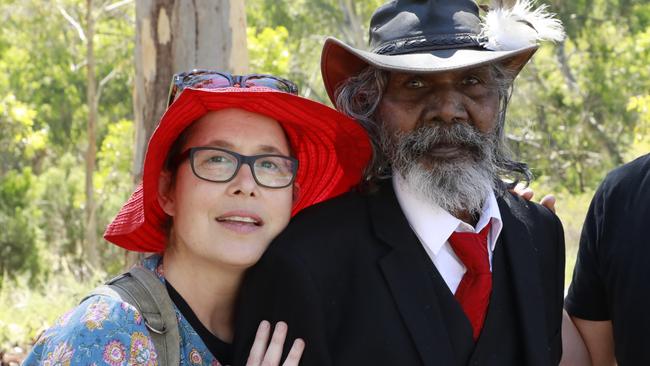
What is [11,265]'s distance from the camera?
1698 centimetres

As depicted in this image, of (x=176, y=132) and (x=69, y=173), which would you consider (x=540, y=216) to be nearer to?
(x=176, y=132)

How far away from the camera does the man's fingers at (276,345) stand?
267 cm

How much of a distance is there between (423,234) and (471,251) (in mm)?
154

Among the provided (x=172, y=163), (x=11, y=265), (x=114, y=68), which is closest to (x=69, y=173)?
(x=114, y=68)

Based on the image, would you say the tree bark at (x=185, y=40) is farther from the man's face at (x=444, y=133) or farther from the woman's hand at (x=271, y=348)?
the woman's hand at (x=271, y=348)

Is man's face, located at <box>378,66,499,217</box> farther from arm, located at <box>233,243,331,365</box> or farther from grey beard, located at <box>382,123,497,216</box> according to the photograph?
arm, located at <box>233,243,331,365</box>

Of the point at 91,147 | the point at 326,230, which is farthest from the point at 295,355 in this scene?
the point at 91,147

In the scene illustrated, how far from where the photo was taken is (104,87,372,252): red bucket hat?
2.77 m

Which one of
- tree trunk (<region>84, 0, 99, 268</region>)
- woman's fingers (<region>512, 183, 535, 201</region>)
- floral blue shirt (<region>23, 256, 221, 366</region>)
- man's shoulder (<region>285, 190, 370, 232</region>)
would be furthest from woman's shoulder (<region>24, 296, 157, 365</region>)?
tree trunk (<region>84, 0, 99, 268</region>)

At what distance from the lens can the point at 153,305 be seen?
270 cm

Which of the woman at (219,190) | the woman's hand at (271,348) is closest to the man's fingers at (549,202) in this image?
the woman at (219,190)

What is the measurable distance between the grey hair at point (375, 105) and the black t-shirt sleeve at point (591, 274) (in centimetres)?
30

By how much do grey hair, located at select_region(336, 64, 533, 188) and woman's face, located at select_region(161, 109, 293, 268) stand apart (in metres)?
0.34

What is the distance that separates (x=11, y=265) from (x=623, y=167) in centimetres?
1523
